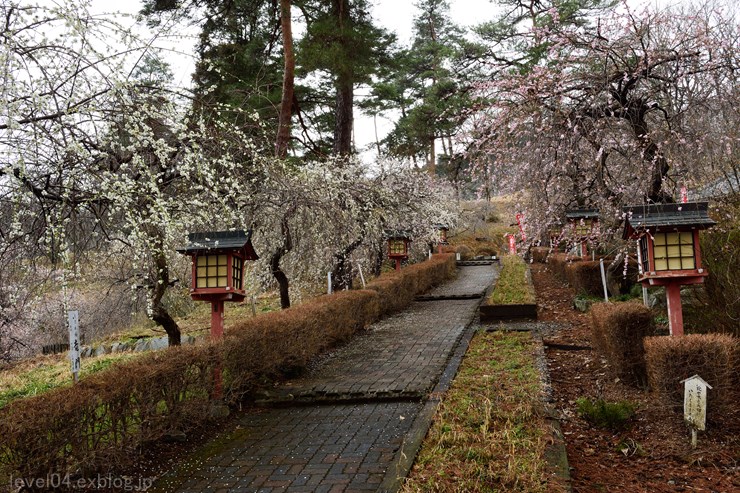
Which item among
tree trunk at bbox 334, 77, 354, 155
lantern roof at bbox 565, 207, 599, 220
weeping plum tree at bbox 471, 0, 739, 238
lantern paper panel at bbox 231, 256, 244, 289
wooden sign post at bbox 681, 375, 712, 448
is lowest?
wooden sign post at bbox 681, 375, 712, 448

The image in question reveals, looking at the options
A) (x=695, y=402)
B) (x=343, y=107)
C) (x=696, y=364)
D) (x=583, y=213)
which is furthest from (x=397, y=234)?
(x=695, y=402)

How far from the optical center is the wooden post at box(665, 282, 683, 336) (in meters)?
5.55

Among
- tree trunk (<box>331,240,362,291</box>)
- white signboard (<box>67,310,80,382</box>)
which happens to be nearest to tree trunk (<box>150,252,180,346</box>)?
white signboard (<box>67,310,80,382</box>)

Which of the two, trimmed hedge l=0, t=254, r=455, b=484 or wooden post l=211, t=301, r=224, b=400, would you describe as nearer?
trimmed hedge l=0, t=254, r=455, b=484

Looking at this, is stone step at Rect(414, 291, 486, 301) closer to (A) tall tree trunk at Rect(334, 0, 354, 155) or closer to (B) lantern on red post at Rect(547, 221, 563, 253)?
(B) lantern on red post at Rect(547, 221, 563, 253)

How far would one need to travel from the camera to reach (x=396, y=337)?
403 inches

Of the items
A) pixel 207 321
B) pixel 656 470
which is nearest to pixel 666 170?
pixel 656 470

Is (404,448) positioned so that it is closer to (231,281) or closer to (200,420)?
(200,420)

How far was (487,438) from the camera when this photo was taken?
4336 mm

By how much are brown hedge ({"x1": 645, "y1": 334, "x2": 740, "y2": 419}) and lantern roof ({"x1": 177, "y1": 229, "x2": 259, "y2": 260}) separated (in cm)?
451

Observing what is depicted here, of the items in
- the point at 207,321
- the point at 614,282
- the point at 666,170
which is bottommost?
the point at 207,321

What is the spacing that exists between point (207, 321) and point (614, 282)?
11015 millimetres

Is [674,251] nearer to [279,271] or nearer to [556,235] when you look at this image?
[279,271]

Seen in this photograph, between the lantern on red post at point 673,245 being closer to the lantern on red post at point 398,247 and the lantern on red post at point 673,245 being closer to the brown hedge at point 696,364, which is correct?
the brown hedge at point 696,364
